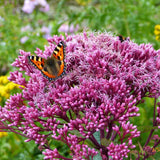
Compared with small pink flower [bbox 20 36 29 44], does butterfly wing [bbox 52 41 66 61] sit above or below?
below

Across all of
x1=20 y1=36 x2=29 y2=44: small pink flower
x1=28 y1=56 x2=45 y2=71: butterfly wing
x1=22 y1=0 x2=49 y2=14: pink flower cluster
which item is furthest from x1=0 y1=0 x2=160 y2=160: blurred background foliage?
x1=28 y1=56 x2=45 y2=71: butterfly wing

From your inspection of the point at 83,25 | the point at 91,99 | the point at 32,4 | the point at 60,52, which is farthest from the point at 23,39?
the point at 91,99

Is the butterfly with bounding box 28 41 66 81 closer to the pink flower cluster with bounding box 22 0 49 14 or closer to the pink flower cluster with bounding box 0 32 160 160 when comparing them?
the pink flower cluster with bounding box 0 32 160 160

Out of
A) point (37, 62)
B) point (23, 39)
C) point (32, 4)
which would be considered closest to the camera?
point (37, 62)

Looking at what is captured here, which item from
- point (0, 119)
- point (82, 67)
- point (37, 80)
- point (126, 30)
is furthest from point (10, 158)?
point (126, 30)

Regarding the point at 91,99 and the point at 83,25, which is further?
the point at 83,25

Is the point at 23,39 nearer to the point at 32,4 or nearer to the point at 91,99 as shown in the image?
the point at 32,4

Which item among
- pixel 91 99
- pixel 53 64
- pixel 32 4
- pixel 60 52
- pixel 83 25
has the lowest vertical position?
pixel 91 99
